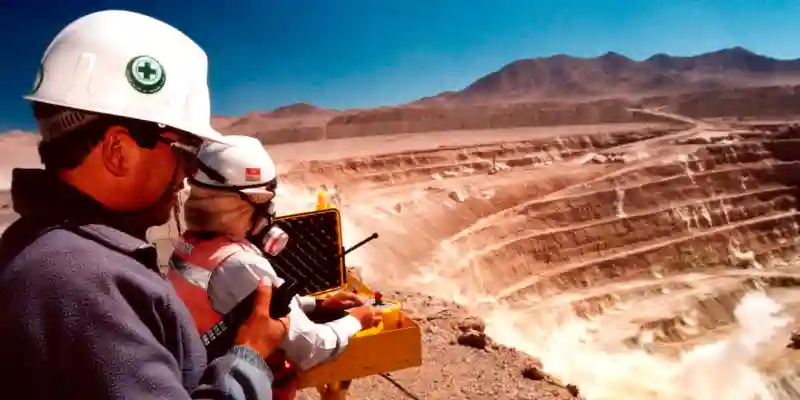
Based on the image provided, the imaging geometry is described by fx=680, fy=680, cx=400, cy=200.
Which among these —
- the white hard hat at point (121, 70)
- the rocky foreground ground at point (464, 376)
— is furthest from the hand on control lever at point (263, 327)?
the rocky foreground ground at point (464, 376)

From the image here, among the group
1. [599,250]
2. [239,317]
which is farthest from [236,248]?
[599,250]

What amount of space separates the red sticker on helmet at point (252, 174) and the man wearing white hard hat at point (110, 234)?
0.94 m

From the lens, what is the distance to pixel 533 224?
2553 centimetres

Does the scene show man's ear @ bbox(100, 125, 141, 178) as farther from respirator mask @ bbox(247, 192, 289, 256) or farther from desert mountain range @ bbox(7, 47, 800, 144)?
desert mountain range @ bbox(7, 47, 800, 144)

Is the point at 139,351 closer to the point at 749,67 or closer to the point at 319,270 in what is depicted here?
the point at 319,270

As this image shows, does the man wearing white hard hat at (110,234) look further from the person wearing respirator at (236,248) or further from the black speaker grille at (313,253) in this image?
the black speaker grille at (313,253)

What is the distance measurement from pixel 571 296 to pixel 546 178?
651cm

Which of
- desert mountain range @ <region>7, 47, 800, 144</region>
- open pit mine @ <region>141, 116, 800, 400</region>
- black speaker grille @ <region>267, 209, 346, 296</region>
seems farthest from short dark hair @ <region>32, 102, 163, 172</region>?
desert mountain range @ <region>7, 47, 800, 144</region>

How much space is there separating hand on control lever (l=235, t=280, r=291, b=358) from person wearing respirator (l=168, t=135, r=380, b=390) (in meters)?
0.47

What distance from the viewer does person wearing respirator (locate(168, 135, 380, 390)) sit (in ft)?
7.70

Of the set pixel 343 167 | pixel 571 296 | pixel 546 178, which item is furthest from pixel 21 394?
pixel 546 178

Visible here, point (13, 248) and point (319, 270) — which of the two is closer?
point (13, 248)

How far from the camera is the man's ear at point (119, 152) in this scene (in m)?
1.50

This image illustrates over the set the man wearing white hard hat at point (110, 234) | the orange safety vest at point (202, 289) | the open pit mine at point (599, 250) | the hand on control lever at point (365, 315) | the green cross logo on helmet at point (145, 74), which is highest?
the green cross logo on helmet at point (145, 74)
